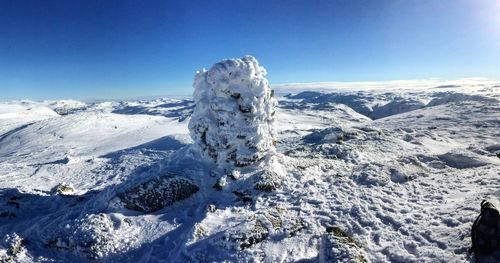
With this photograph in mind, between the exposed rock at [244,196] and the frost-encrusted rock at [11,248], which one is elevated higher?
the exposed rock at [244,196]

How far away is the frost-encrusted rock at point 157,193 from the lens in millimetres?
14250

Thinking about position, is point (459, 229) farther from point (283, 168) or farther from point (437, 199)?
point (283, 168)

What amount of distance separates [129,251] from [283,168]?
29.8ft

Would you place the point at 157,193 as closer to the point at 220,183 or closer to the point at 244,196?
the point at 220,183

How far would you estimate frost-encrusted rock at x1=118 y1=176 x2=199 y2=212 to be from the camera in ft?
46.8

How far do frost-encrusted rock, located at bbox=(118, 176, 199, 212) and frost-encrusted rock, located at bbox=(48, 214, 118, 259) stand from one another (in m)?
1.50

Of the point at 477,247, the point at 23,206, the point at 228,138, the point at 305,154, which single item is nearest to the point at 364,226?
the point at 477,247

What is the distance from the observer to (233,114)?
17.5m

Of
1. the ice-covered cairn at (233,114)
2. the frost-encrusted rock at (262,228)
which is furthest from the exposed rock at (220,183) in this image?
the frost-encrusted rock at (262,228)

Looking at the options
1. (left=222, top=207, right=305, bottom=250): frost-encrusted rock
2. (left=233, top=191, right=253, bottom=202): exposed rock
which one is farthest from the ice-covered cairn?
(left=222, top=207, right=305, bottom=250): frost-encrusted rock

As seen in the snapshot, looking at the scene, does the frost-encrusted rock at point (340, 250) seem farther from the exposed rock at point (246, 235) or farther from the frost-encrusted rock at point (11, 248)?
the frost-encrusted rock at point (11, 248)

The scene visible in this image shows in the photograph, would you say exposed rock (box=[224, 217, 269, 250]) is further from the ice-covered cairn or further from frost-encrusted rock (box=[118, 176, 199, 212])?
the ice-covered cairn

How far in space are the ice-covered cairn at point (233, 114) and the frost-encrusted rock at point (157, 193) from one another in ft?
8.91

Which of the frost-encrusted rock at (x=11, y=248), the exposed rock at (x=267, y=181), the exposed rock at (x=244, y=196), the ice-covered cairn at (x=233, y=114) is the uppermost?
the ice-covered cairn at (x=233, y=114)
